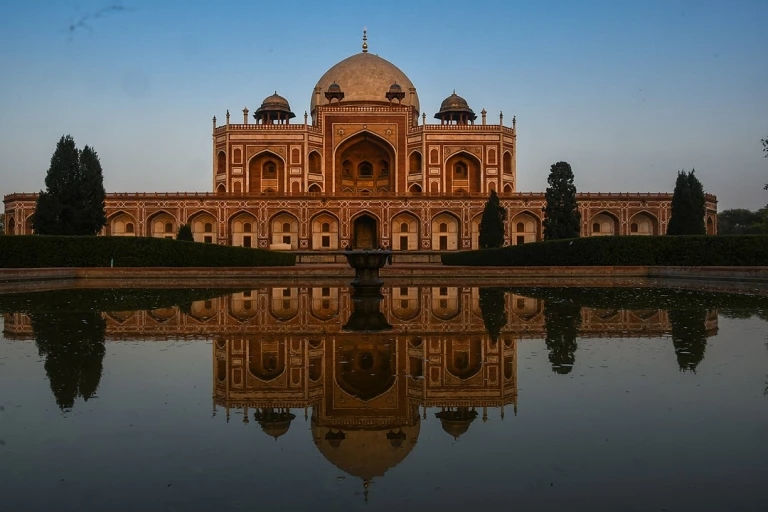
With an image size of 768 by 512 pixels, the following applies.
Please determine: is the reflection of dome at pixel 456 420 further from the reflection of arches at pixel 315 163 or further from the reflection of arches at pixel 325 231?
the reflection of arches at pixel 315 163

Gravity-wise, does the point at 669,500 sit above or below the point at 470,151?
below

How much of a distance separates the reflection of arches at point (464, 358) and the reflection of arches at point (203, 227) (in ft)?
106

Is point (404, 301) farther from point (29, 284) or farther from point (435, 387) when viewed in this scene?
point (29, 284)

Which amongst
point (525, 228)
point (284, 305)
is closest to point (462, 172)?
point (525, 228)

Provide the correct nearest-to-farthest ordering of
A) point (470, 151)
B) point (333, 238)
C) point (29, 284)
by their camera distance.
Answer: point (29, 284)
point (333, 238)
point (470, 151)

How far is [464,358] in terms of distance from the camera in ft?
15.1

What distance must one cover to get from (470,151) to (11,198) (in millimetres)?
26090

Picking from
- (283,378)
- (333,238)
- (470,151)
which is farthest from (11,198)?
(283,378)

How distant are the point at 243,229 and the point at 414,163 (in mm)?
11176

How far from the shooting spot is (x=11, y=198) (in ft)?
122

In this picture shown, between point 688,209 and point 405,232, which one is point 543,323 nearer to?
point 688,209

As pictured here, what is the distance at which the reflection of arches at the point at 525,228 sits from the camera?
36500mm

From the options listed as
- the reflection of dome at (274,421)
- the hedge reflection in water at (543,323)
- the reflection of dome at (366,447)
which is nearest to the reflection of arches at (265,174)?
the hedge reflection in water at (543,323)

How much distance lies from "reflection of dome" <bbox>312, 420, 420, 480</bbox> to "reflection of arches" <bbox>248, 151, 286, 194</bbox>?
3796 centimetres
